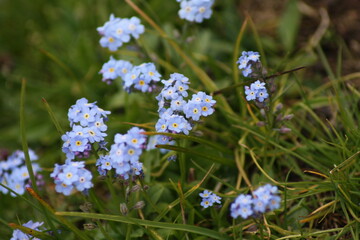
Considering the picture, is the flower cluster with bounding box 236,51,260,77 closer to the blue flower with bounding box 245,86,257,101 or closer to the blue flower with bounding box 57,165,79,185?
the blue flower with bounding box 245,86,257,101

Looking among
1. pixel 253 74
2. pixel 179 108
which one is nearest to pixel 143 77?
pixel 179 108

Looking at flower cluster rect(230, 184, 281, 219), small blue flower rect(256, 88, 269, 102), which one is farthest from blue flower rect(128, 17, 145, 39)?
flower cluster rect(230, 184, 281, 219)

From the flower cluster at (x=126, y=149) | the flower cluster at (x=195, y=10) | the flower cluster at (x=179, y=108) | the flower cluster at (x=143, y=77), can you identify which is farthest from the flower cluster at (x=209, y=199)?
the flower cluster at (x=195, y=10)

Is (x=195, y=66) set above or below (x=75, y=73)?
below

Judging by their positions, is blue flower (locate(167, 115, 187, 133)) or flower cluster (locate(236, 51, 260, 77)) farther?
flower cluster (locate(236, 51, 260, 77))

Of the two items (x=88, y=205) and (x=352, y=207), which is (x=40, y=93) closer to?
(x=88, y=205)

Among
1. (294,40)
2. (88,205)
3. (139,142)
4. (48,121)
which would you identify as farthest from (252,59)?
(48,121)
